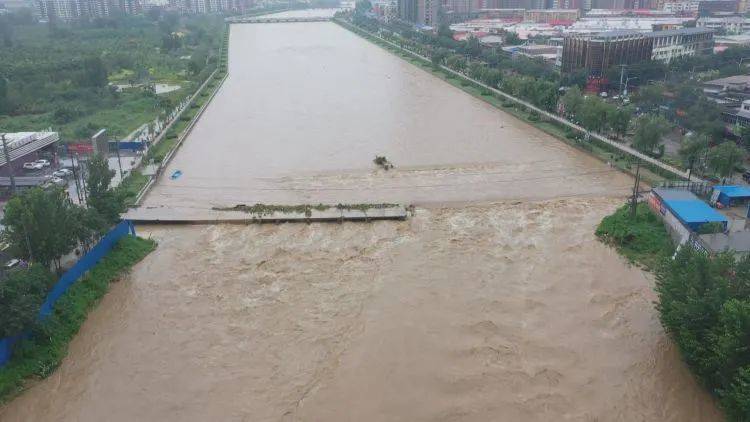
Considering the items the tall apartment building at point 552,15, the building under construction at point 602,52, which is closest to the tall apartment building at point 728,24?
the tall apartment building at point 552,15

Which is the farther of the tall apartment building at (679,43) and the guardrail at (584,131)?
the tall apartment building at (679,43)

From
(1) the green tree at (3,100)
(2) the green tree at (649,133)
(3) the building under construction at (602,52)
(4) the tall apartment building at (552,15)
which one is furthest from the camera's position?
(4) the tall apartment building at (552,15)

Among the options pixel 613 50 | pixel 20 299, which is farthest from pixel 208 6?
pixel 20 299

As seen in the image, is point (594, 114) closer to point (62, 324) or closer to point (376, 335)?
point (376, 335)

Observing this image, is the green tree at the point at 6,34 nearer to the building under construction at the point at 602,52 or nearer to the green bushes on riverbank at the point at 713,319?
the building under construction at the point at 602,52

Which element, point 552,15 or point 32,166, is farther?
point 552,15

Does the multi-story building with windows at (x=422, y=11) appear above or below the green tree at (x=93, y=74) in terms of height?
above

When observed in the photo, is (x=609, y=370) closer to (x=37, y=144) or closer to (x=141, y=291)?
(x=141, y=291)
